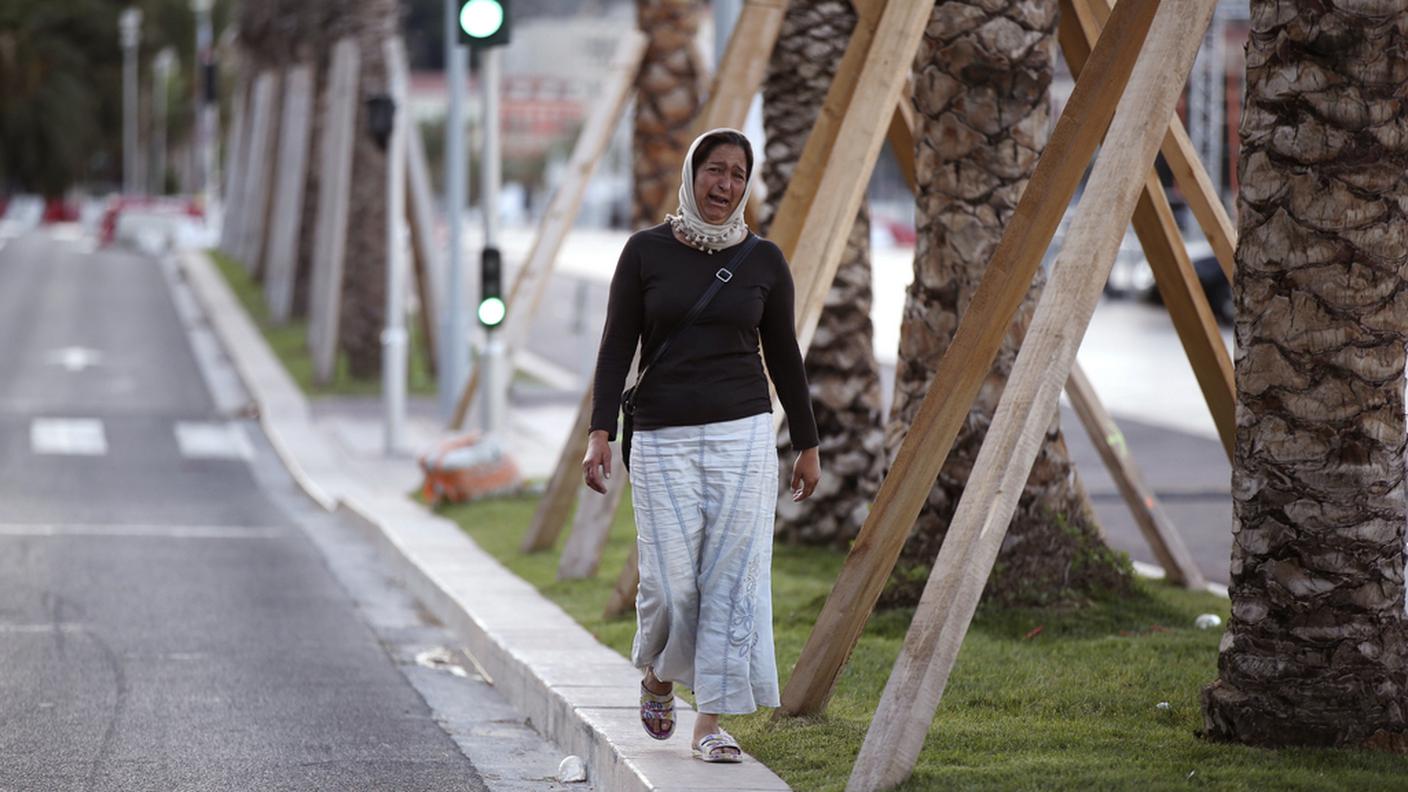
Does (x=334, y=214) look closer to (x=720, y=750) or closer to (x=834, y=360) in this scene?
(x=834, y=360)

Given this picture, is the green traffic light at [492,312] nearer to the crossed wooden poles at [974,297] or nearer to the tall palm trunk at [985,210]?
the tall palm trunk at [985,210]

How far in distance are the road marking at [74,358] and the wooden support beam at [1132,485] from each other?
1852cm

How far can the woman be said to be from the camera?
6.29 m

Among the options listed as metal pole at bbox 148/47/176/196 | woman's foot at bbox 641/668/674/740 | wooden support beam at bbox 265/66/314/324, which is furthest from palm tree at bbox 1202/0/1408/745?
metal pole at bbox 148/47/176/196

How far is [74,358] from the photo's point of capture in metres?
27.7

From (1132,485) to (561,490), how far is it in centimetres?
304

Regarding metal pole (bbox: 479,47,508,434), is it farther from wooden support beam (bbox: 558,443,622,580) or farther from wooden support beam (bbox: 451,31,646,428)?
wooden support beam (bbox: 558,443,622,580)

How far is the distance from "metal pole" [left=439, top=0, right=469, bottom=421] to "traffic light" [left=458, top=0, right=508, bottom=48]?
2576mm

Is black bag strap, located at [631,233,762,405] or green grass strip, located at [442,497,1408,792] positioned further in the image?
black bag strap, located at [631,233,762,405]

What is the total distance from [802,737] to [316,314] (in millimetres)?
17648

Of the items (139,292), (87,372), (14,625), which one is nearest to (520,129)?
(139,292)

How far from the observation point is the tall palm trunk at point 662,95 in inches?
583

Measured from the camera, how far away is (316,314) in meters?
23.7

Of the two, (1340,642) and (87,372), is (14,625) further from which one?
(87,372)
